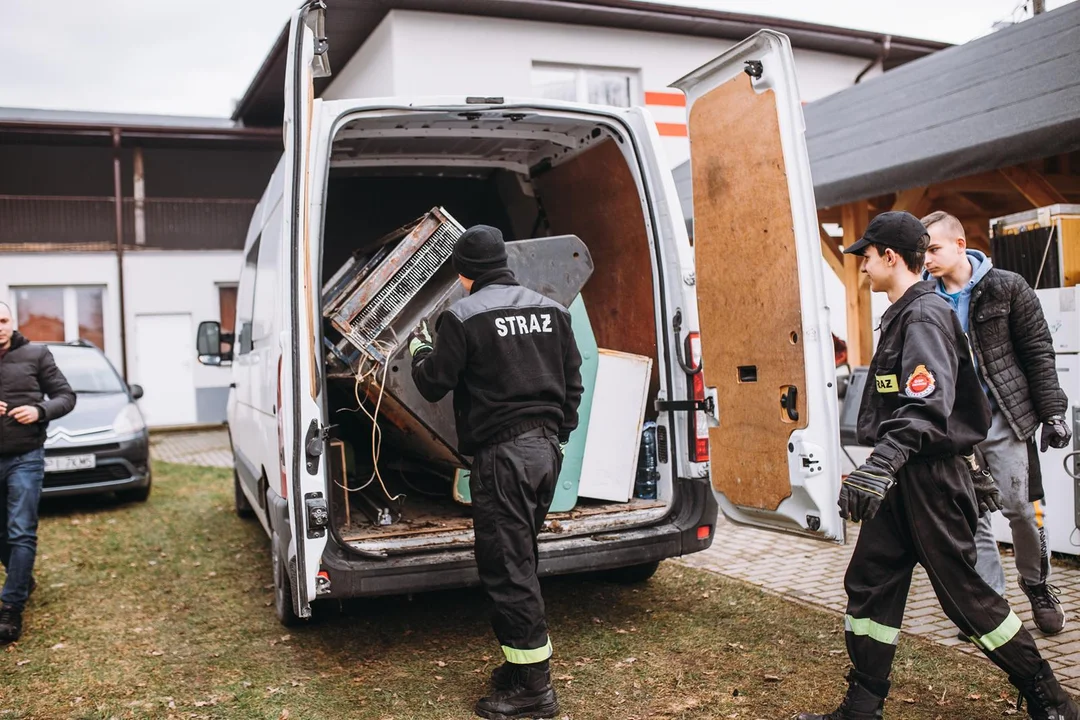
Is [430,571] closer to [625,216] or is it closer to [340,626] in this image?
[340,626]

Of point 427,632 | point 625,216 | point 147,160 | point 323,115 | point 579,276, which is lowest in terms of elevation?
point 427,632

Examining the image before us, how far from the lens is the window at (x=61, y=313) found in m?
17.3

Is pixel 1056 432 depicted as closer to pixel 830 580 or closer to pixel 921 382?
pixel 921 382

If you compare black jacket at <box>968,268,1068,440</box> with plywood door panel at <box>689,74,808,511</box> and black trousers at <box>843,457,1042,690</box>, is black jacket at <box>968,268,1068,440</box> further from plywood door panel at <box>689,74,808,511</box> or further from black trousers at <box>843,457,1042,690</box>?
black trousers at <box>843,457,1042,690</box>

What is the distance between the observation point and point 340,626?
189 inches

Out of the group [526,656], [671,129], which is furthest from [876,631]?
[671,129]

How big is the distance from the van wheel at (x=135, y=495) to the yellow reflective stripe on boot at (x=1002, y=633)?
7388 mm

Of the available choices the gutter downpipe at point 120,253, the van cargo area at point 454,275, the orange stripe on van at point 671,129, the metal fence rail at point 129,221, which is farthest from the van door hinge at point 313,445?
the metal fence rail at point 129,221

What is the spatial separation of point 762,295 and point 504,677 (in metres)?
1.80

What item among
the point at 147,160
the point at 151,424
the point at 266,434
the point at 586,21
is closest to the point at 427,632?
the point at 266,434

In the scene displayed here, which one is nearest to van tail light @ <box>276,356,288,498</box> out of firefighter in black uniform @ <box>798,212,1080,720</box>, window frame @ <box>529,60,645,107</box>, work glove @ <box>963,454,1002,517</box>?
firefighter in black uniform @ <box>798,212,1080,720</box>

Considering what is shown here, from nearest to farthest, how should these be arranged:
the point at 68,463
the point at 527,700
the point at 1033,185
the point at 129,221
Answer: the point at 527,700 < the point at 1033,185 < the point at 68,463 < the point at 129,221

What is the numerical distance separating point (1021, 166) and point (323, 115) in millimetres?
5060

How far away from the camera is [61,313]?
17.6 metres
